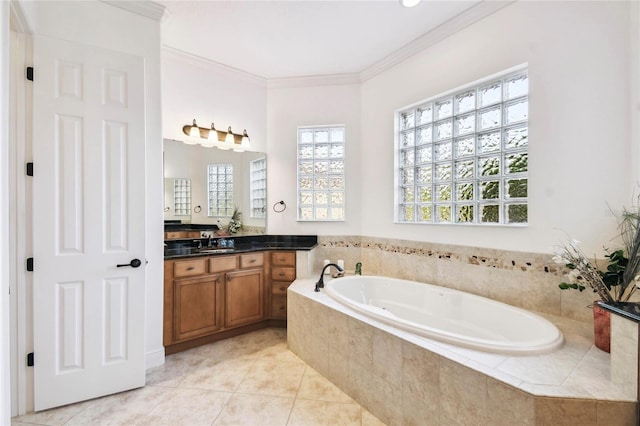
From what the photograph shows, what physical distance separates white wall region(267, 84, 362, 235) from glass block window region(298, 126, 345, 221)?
0.08 m

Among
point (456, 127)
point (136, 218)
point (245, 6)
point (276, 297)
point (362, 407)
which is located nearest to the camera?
point (362, 407)

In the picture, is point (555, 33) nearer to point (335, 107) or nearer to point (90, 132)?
point (335, 107)

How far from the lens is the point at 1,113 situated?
1.10 metres

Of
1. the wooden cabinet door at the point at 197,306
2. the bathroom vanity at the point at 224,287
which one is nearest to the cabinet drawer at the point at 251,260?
the bathroom vanity at the point at 224,287

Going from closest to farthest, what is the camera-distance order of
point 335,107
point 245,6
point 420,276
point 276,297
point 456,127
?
point 245,6 → point 456,127 → point 420,276 → point 276,297 → point 335,107

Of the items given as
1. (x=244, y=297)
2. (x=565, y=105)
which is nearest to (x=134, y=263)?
(x=244, y=297)

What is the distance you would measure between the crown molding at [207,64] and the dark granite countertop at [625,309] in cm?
351

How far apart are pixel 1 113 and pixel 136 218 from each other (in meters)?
0.97

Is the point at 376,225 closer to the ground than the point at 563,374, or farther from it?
farther from it

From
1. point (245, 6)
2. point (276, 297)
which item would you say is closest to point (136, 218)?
point (276, 297)

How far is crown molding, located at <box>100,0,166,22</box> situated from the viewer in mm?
2029

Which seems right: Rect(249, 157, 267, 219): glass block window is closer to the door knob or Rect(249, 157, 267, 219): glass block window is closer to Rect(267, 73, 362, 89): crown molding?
Rect(267, 73, 362, 89): crown molding

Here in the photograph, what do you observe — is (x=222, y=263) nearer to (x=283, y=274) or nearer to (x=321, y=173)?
(x=283, y=274)

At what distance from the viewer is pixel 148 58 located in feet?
7.11
